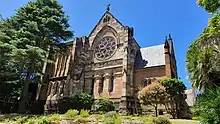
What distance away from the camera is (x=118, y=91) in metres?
30.3

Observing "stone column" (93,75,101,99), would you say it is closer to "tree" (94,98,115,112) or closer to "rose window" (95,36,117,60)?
"rose window" (95,36,117,60)

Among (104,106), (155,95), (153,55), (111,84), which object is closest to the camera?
(155,95)

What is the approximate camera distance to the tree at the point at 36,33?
26516 millimetres

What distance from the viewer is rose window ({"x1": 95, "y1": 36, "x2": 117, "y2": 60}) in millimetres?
34031

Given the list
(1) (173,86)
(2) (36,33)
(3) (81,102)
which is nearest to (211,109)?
(1) (173,86)

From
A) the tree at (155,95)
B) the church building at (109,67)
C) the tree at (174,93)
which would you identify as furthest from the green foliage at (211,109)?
the church building at (109,67)

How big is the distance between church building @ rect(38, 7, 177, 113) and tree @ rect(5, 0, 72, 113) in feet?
14.9

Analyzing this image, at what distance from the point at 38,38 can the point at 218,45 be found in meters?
22.0

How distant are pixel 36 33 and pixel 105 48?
35.8 feet

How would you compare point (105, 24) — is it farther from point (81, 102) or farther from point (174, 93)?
point (174, 93)

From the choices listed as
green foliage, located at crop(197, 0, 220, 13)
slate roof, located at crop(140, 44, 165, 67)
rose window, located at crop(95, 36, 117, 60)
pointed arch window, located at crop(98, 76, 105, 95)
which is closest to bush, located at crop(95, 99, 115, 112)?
pointed arch window, located at crop(98, 76, 105, 95)

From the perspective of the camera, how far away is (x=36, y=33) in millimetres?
29391

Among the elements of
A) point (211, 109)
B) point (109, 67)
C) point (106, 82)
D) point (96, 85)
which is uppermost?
point (109, 67)

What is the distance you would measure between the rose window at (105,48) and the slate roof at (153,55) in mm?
4913
